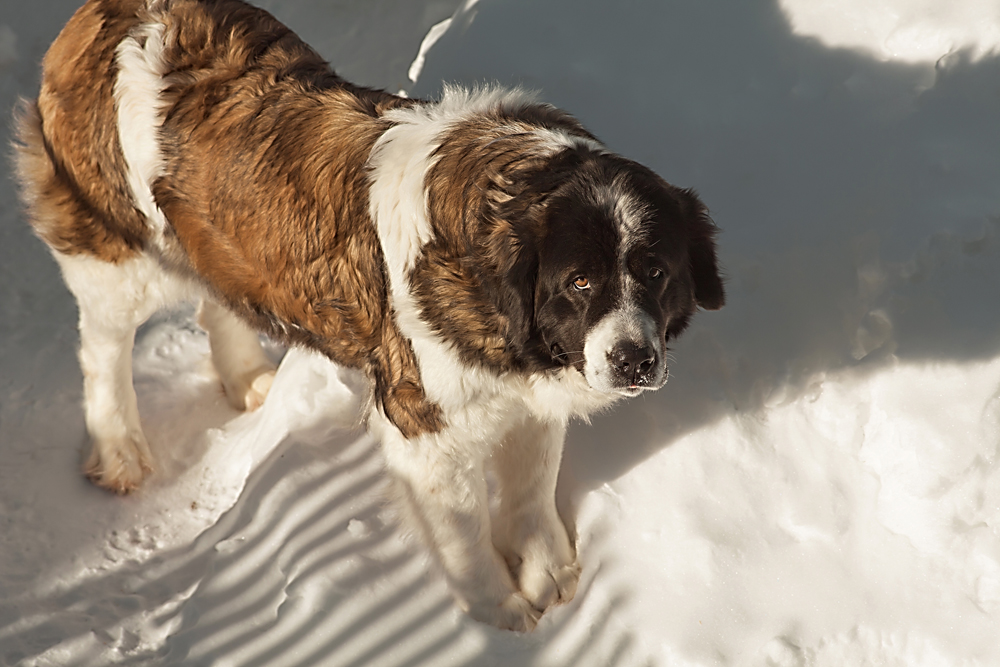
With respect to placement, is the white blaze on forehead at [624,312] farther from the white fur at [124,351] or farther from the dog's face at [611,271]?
the white fur at [124,351]

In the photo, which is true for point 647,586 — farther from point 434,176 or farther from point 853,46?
point 853,46

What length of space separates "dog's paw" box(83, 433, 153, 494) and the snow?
0.08 m

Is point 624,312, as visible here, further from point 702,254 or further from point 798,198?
point 798,198

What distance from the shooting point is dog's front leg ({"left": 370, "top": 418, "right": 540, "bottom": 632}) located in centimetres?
319

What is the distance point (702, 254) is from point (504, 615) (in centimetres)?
164

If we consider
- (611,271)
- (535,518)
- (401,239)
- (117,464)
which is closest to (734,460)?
(535,518)

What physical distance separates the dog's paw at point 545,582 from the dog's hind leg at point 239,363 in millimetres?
2059

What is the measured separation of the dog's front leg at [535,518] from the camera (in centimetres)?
355

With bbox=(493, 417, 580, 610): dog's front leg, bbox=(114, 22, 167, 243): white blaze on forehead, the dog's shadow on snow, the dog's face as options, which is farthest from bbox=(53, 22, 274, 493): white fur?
the dog's shadow on snow

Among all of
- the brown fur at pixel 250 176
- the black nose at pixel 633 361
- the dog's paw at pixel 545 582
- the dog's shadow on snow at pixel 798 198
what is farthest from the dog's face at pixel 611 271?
the dog's paw at pixel 545 582

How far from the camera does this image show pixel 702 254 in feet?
9.47

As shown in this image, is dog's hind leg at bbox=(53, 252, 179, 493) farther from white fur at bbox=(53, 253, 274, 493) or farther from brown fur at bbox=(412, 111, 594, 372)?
brown fur at bbox=(412, 111, 594, 372)

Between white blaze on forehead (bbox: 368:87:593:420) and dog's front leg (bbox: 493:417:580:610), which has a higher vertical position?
white blaze on forehead (bbox: 368:87:593:420)

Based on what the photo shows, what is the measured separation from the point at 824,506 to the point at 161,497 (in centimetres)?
327
